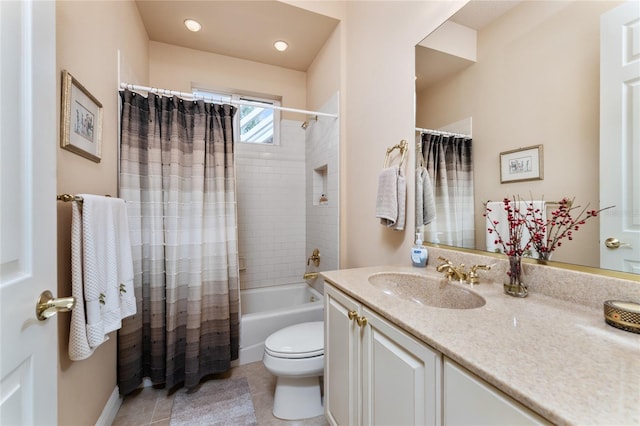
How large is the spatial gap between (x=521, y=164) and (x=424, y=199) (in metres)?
0.48

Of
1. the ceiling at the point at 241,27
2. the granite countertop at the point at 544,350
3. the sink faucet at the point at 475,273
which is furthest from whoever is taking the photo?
the ceiling at the point at 241,27

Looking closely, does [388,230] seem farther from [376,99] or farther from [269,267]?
[269,267]

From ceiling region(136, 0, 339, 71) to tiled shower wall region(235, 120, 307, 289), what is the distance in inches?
28.4

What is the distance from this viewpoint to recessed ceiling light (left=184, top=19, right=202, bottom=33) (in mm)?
2090

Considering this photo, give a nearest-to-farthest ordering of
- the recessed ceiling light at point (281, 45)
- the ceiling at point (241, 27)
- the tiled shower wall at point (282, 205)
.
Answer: the ceiling at point (241, 27), the recessed ceiling light at point (281, 45), the tiled shower wall at point (282, 205)

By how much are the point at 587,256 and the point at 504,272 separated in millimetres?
252

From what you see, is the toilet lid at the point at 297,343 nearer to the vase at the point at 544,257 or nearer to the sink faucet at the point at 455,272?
the sink faucet at the point at 455,272

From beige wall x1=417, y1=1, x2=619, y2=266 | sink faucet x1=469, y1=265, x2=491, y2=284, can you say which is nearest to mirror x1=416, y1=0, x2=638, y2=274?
beige wall x1=417, y1=1, x2=619, y2=266

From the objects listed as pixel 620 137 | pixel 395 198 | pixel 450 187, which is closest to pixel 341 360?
pixel 395 198

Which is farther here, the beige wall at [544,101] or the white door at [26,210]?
the beige wall at [544,101]

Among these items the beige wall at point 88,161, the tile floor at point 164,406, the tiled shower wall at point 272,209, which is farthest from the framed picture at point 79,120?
the tile floor at point 164,406

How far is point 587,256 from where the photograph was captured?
80 cm

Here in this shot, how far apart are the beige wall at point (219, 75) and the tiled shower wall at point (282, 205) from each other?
1.23 ft

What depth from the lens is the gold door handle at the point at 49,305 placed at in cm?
59
